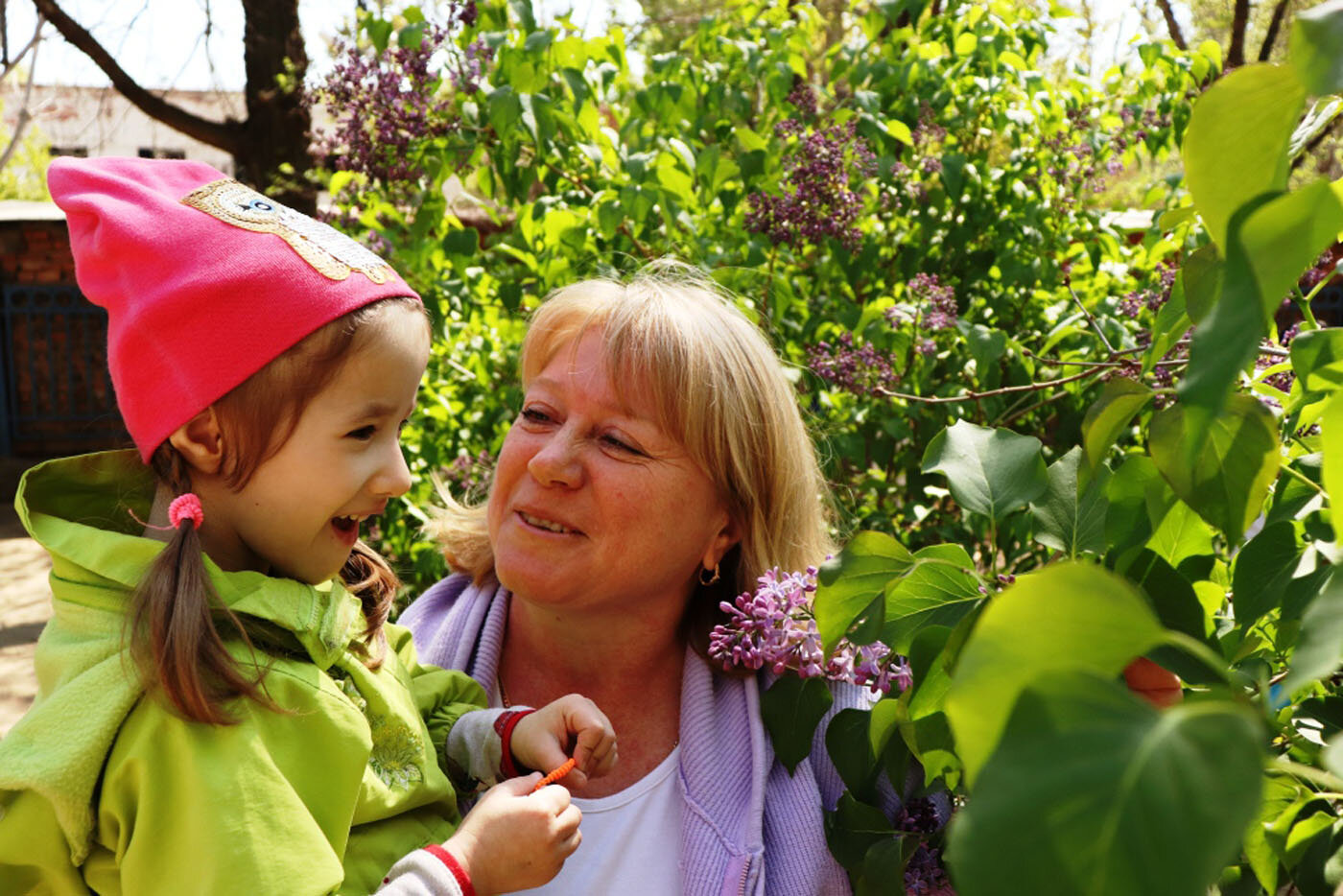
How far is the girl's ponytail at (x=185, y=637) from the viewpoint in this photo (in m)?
1.26

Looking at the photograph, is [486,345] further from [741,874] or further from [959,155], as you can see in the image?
[741,874]

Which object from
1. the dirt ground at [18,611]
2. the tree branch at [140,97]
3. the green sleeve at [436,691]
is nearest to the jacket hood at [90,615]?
the green sleeve at [436,691]

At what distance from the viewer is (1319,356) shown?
799 millimetres

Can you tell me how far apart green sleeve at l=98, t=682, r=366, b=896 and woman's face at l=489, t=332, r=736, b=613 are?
2.03 ft

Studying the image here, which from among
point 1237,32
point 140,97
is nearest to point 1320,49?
point 1237,32

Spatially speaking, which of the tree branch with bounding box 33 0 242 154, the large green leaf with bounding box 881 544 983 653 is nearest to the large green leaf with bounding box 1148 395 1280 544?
the large green leaf with bounding box 881 544 983 653

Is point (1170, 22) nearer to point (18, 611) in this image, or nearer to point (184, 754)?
point (184, 754)

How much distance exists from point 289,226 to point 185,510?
377mm

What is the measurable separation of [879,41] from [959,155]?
0.64 m

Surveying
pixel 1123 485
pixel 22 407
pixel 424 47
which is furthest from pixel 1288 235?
pixel 22 407

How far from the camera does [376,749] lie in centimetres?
152

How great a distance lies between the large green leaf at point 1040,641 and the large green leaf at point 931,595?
64 centimetres

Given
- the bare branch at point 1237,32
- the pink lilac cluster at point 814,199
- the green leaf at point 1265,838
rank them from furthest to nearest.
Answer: the bare branch at point 1237,32 → the pink lilac cluster at point 814,199 → the green leaf at point 1265,838

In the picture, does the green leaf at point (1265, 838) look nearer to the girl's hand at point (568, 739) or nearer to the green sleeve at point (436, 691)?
the girl's hand at point (568, 739)
